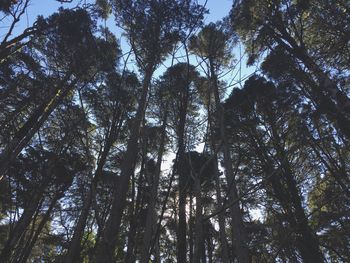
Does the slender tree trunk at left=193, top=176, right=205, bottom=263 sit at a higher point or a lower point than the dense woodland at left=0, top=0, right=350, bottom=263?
lower

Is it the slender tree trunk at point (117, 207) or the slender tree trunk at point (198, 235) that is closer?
the slender tree trunk at point (198, 235)

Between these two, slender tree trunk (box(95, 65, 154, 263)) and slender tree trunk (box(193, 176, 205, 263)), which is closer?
slender tree trunk (box(193, 176, 205, 263))

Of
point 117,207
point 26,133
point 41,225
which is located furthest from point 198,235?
point 41,225

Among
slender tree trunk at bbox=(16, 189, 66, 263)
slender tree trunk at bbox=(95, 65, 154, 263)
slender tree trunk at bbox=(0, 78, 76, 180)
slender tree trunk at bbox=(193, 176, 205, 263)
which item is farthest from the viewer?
slender tree trunk at bbox=(16, 189, 66, 263)

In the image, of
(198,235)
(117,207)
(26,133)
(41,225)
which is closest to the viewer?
(198,235)

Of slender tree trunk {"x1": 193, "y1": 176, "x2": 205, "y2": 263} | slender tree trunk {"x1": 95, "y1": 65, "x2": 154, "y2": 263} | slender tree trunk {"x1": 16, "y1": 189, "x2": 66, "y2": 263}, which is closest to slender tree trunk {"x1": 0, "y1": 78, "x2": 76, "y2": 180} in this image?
slender tree trunk {"x1": 16, "y1": 189, "x2": 66, "y2": 263}

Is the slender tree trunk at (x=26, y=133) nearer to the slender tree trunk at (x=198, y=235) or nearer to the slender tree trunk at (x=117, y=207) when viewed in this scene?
the slender tree trunk at (x=117, y=207)

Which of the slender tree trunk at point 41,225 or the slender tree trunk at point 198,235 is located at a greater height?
the slender tree trunk at point 41,225

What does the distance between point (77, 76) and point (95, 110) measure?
1.60 meters

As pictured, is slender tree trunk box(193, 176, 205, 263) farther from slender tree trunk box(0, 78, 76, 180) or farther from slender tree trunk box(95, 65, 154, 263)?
slender tree trunk box(0, 78, 76, 180)

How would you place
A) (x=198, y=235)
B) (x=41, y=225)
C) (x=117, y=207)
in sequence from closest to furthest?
(x=198, y=235) < (x=117, y=207) < (x=41, y=225)

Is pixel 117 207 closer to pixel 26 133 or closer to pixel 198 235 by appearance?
pixel 198 235

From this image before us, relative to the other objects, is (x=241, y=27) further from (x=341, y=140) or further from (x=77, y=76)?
(x=77, y=76)

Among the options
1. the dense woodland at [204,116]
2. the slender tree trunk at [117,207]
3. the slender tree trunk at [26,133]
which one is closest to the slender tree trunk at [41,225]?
the dense woodland at [204,116]
